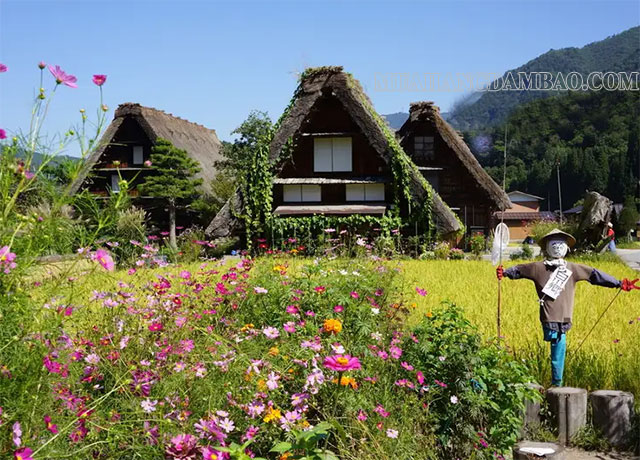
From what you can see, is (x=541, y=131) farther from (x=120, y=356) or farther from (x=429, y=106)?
(x=120, y=356)

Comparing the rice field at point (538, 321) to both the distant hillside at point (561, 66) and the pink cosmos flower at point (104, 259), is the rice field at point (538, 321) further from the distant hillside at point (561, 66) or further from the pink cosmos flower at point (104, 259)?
the distant hillside at point (561, 66)

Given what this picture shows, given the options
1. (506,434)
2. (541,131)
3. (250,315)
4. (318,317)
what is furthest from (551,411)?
(541,131)

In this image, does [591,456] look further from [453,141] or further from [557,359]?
[453,141]

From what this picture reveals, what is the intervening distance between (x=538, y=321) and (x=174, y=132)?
22.3 m

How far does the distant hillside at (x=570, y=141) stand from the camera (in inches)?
2258

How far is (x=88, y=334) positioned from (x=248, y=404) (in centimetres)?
132

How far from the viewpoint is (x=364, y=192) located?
674 inches

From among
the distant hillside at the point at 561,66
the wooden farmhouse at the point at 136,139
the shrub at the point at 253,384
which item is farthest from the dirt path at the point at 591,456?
the distant hillside at the point at 561,66

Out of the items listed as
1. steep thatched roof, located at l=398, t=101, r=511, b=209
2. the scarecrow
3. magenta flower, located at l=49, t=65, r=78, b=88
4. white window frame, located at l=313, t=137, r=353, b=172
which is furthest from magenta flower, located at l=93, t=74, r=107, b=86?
steep thatched roof, located at l=398, t=101, r=511, b=209

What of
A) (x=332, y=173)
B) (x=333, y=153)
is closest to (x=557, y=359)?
(x=332, y=173)

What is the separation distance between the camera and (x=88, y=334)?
11.8 ft

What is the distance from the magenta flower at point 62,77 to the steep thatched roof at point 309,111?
45.6 ft

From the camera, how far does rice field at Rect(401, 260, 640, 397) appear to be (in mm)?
4523

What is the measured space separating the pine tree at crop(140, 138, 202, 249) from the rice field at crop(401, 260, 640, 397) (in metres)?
12.3
